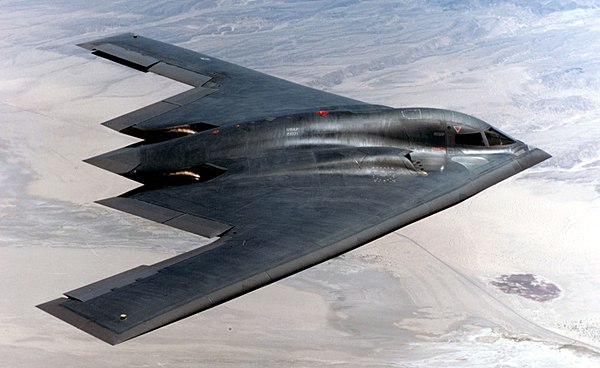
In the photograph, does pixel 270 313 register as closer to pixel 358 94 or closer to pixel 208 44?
pixel 358 94

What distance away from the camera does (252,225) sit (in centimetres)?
→ 2048

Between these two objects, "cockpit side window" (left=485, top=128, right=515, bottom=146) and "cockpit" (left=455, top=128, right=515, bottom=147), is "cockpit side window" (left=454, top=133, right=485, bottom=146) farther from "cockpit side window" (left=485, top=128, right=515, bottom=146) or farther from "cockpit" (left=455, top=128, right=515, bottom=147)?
"cockpit side window" (left=485, top=128, right=515, bottom=146)

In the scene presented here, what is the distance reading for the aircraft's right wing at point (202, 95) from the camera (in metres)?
25.5

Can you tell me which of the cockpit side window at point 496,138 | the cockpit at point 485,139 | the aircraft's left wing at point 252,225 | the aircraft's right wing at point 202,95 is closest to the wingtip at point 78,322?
the aircraft's left wing at point 252,225

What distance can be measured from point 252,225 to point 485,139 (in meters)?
7.82

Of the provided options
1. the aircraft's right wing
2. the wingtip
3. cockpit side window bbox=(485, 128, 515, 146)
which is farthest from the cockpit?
the wingtip

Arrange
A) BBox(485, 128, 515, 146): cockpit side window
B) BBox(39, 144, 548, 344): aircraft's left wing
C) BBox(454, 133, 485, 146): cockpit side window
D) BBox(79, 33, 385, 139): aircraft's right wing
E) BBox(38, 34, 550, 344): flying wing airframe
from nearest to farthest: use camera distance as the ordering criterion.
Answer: BBox(39, 144, 548, 344): aircraft's left wing
BBox(38, 34, 550, 344): flying wing airframe
BBox(454, 133, 485, 146): cockpit side window
BBox(485, 128, 515, 146): cockpit side window
BBox(79, 33, 385, 139): aircraft's right wing

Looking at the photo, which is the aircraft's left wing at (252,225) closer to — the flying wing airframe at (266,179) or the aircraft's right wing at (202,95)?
the flying wing airframe at (266,179)

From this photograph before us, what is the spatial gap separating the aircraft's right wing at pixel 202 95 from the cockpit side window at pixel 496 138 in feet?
9.44

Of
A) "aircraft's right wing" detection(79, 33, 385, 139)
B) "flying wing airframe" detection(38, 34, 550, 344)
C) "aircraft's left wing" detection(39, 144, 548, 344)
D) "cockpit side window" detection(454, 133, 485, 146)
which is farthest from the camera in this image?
"aircraft's right wing" detection(79, 33, 385, 139)

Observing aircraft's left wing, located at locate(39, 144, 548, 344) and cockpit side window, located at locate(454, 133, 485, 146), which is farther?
cockpit side window, located at locate(454, 133, 485, 146)

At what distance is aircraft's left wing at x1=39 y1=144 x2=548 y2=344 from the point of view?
16797 mm

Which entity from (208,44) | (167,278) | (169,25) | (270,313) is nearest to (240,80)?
(270,313)

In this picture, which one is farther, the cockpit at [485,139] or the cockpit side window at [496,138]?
the cockpit side window at [496,138]
